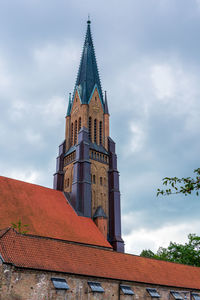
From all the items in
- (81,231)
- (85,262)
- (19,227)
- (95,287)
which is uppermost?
(81,231)

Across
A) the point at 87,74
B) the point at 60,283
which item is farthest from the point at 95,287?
the point at 87,74

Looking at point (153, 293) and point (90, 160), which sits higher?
point (90, 160)

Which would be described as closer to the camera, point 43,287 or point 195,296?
point 43,287

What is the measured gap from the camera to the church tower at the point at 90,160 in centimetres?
4509

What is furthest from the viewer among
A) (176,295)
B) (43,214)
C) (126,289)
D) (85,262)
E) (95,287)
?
(43,214)

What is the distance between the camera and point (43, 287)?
2039cm

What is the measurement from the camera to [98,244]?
3938 centimetres

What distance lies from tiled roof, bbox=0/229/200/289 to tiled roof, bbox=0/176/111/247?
9.51m

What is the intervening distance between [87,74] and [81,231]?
2898 cm

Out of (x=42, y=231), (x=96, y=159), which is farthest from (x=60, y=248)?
(x=96, y=159)

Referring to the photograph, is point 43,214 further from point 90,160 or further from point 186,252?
point 186,252

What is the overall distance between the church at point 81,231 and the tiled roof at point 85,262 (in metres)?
0.07

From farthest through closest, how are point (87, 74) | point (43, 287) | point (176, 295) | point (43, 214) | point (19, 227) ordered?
1. point (87, 74)
2. point (43, 214)
3. point (19, 227)
4. point (176, 295)
5. point (43, 287)

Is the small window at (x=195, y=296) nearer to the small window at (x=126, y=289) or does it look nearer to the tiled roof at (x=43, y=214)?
the small window at (x=126, y=289)
